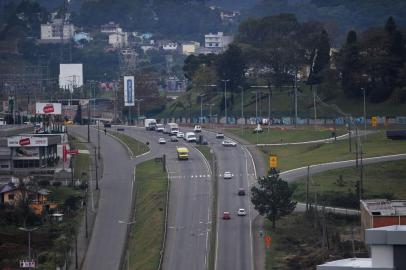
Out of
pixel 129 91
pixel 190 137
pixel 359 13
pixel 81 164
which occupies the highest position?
pixel 359 13

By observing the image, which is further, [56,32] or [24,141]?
[56,32]

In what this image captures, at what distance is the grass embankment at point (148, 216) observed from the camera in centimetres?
4422

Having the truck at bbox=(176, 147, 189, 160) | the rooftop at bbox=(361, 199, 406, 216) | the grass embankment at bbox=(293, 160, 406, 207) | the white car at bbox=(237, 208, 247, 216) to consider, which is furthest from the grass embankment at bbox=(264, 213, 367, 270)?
the truck at bbox=(176, 147, 189, 160)

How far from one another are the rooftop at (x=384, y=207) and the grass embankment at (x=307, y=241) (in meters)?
1.01

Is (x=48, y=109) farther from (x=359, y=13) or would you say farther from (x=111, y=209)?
(x=359, y=13)

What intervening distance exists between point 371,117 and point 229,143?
31.1 feet

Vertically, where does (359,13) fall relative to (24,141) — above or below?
above

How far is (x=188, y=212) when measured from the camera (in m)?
52.0

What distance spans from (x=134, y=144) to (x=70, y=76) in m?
60.1

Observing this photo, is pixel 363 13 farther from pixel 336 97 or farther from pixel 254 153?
pixel 254 153

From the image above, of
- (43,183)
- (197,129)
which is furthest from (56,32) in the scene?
(43,183)

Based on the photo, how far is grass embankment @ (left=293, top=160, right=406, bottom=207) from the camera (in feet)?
168

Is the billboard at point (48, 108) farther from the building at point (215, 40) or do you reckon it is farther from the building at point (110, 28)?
the building at point (110, 28)

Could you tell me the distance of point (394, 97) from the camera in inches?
3179
